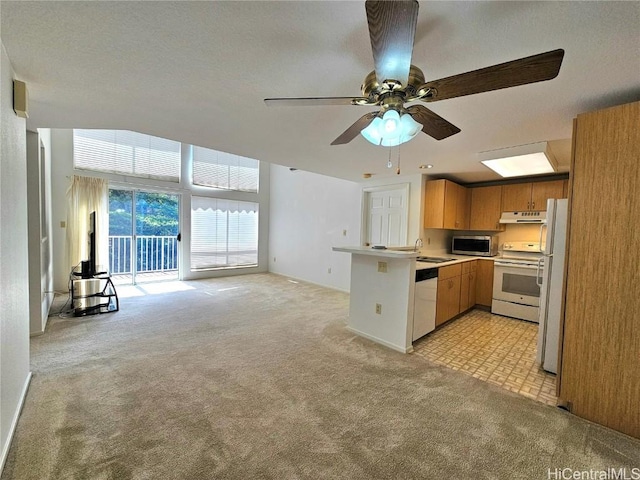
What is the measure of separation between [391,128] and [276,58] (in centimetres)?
75

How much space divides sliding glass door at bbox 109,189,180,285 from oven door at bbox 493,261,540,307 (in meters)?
6.10

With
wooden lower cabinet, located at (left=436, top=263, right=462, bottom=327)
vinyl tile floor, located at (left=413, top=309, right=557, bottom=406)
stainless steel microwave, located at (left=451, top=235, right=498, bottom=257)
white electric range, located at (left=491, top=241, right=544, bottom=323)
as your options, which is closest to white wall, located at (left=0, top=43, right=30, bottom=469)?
vinyl tile floor, located at (left=413, top=309, right=557, bottom=406)

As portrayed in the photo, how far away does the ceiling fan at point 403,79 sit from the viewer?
3.25 ft

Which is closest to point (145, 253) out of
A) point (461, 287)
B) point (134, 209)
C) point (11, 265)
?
point (134, 209)

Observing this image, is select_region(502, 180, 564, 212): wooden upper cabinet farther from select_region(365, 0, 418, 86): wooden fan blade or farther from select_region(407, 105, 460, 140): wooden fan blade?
select_region(365, 0, 418, 86): wooden fan blade

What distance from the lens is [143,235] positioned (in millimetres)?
5770

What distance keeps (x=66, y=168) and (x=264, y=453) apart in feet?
18.9

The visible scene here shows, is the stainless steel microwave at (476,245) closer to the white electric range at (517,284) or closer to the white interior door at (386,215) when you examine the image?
the white electric range at (517,284)

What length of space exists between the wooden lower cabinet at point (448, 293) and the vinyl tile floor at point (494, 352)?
6.4 inches

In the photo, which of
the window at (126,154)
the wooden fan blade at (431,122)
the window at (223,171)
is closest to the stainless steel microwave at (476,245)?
the wooden fan blade at (431,122)

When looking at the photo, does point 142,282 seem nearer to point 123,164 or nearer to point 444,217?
point 123,164

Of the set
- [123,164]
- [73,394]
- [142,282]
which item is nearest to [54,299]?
[142,282]

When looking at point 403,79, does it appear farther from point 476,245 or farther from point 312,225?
point 312,225

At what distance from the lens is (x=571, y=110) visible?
202cm
